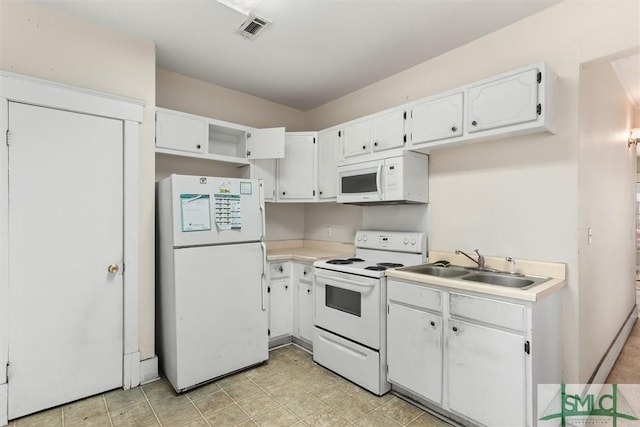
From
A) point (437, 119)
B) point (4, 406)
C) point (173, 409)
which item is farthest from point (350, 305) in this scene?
point (4, 406)

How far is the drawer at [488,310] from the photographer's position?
5.70ft

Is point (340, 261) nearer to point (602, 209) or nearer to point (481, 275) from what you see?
point (481, 275)

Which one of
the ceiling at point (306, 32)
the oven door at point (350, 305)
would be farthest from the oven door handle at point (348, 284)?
the ceiling at point (306, 32)

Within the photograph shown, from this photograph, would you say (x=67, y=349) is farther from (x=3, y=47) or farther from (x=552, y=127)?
(x=552, y=127)

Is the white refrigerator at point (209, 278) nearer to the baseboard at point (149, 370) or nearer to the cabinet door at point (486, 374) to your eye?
the baseboard at point (149, 370)

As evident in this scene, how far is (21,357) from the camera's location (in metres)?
2.12

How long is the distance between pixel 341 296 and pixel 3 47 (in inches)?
113

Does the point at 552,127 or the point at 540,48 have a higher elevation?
the point at 540,48

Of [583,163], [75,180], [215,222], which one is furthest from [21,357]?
[583,163]

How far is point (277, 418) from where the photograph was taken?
2125mm

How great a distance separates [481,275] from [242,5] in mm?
2444

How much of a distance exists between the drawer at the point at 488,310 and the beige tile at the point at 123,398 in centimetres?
225

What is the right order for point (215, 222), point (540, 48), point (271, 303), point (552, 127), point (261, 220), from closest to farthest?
1. point (552, 127)
2. point (540, 48)
3. point (215, 222)
4. point (261, 220)
5. point (271, 303)

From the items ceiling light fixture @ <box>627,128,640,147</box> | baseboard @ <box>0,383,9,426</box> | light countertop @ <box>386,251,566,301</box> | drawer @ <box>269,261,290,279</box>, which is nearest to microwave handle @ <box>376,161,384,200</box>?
light countertop @ <box>386,251,566,301</box>
